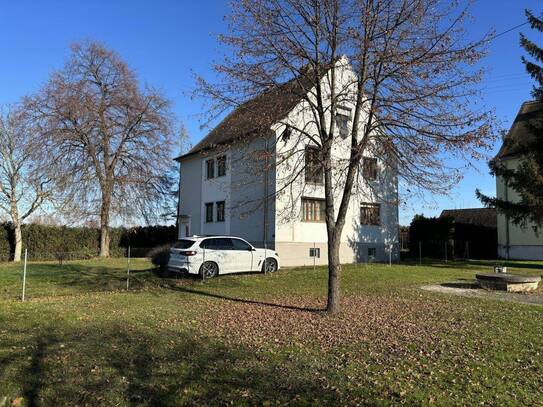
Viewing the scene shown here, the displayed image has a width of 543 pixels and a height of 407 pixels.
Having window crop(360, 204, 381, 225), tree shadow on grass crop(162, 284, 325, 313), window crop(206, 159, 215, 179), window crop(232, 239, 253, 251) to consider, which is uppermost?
window crop(206, 159, 215, 179)

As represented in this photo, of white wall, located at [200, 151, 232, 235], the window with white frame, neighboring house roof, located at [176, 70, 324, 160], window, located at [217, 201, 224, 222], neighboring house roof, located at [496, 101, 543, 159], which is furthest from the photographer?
neighboring house roof, located at [496, 101, 543, 159]

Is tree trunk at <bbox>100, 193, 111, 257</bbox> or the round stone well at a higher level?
tree trunk at <bbox>100, 193, 111, 257</bbox>

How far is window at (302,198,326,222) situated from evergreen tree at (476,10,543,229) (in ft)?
30.2

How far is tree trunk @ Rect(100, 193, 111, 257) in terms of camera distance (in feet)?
105

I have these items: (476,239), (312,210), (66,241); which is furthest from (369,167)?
(66,241)

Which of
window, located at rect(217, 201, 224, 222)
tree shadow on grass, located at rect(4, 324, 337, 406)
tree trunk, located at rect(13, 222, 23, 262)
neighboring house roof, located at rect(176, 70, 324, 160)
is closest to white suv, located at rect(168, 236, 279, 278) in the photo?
neighboring house roof, located at rect(176, 70, 324, 160)

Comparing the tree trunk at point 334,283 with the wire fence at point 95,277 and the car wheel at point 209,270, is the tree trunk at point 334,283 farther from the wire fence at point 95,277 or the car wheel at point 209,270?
the car wheel at point 209,270

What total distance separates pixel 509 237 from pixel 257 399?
107 feet

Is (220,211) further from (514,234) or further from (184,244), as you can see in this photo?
(514,234)

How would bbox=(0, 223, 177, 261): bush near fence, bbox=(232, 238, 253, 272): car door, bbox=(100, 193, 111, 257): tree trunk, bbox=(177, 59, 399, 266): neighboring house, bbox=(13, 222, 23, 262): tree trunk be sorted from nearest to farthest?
Answer: 1. bbox=(177, 59, 399, 266): neighboring house
2. bbox=(232, 238, 253, 272): car door
3. bbox=(13, 222, 23, 262): tree trunk
4. bbox=(0, 223, 177, 261): bush near fence
5. bbox=(100, 193, 111, 257): tree trunk

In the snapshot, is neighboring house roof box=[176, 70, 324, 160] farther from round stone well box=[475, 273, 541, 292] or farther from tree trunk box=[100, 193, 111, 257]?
tree trunk box=[100, 193, 111, 257]

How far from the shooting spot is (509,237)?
33125 mm

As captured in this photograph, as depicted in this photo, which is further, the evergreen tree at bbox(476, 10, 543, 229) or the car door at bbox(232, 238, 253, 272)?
the evergreen tree at bbox(476, 10, 543, 229)

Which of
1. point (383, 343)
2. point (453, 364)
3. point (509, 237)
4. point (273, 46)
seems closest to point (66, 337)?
point (383, 343)
